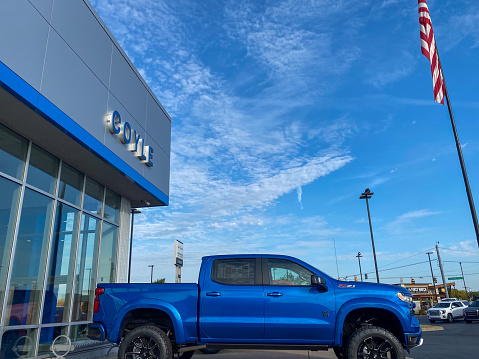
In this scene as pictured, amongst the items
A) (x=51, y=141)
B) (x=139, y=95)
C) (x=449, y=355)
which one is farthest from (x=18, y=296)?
(x=449, y=355)

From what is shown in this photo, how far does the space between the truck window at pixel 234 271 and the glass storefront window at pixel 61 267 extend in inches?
196

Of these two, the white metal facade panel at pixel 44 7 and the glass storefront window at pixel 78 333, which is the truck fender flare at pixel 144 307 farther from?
the white metal facade panel at pixel 44 7

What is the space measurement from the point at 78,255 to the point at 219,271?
5.80 m

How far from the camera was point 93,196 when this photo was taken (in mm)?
12117

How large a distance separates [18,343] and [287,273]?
6091 millimetres

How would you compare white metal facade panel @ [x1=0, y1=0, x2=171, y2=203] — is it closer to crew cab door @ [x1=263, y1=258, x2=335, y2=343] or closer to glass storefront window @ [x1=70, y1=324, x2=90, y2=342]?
glass storefront window @ [x1=70, y1=324, x2=90, y2=342]

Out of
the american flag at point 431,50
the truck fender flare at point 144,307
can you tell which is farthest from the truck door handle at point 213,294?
the american flag at point 431,50

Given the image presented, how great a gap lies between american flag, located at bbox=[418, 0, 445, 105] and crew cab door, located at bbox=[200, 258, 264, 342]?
29.0 ft

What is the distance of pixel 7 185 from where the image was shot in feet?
27.3

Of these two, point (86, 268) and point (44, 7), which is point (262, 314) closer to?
point (86, 268)

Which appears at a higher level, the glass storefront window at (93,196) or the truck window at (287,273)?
the glass storefront window at (93,196)

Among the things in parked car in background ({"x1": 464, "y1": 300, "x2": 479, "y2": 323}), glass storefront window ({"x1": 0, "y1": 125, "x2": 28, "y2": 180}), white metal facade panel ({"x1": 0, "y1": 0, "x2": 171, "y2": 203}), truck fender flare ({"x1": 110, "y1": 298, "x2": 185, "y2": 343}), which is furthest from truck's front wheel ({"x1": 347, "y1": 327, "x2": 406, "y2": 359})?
parked car in background ({"x1": 464, "y1": 300, "x2": 479, "y2": 323})

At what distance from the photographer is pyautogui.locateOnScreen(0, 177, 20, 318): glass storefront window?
8.05 m

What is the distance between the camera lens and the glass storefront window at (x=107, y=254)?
12477 millimetres
